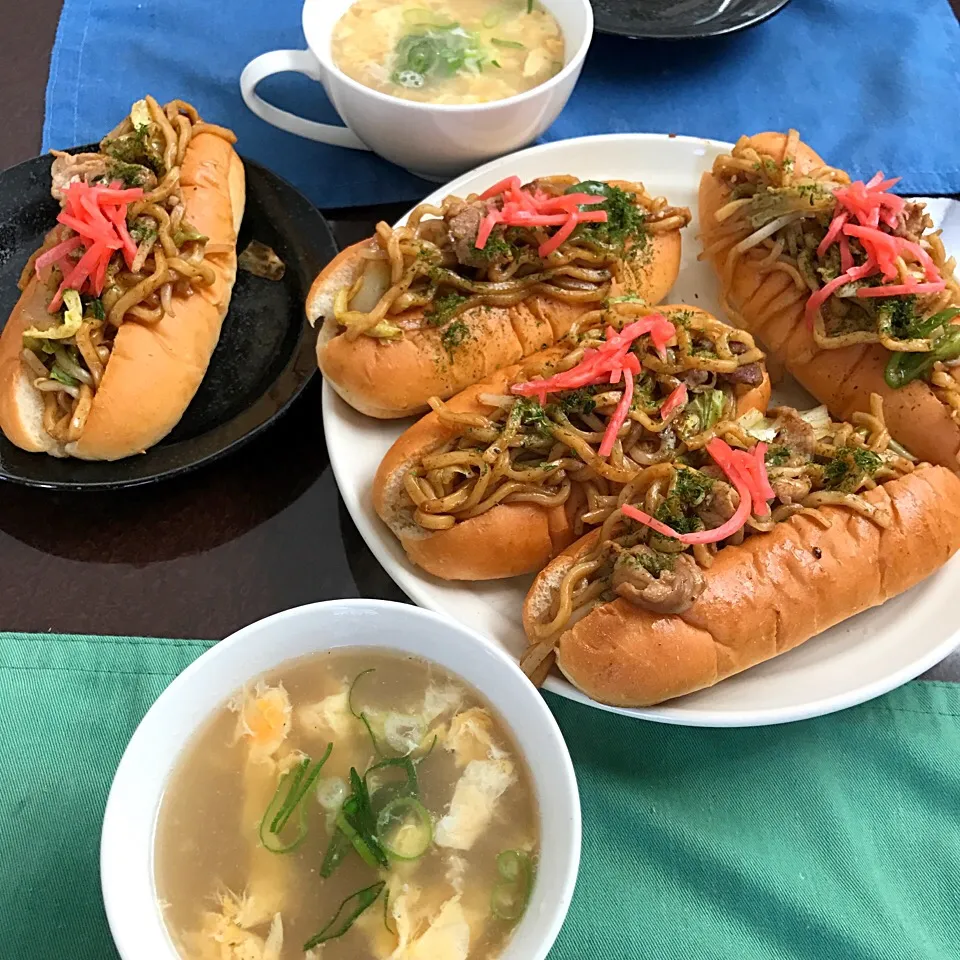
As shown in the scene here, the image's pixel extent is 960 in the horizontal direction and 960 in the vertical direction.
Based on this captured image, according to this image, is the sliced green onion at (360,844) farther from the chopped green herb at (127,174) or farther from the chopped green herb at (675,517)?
the chopped green herb at (127,174)

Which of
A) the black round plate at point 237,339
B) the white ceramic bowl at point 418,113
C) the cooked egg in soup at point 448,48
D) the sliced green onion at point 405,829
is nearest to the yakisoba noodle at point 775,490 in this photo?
the sliced green onion at point 405,829

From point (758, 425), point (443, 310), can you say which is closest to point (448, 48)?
point (443, 310)

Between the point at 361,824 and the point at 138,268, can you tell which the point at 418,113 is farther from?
the point at 361,824

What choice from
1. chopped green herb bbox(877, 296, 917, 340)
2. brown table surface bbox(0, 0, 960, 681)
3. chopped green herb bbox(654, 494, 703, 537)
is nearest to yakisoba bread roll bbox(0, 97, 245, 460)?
brown table surface bbox(0, 0, 960, 681)

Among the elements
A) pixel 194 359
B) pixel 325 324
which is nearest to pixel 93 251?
pixel 194 359

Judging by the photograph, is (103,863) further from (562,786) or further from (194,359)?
(194,359)
